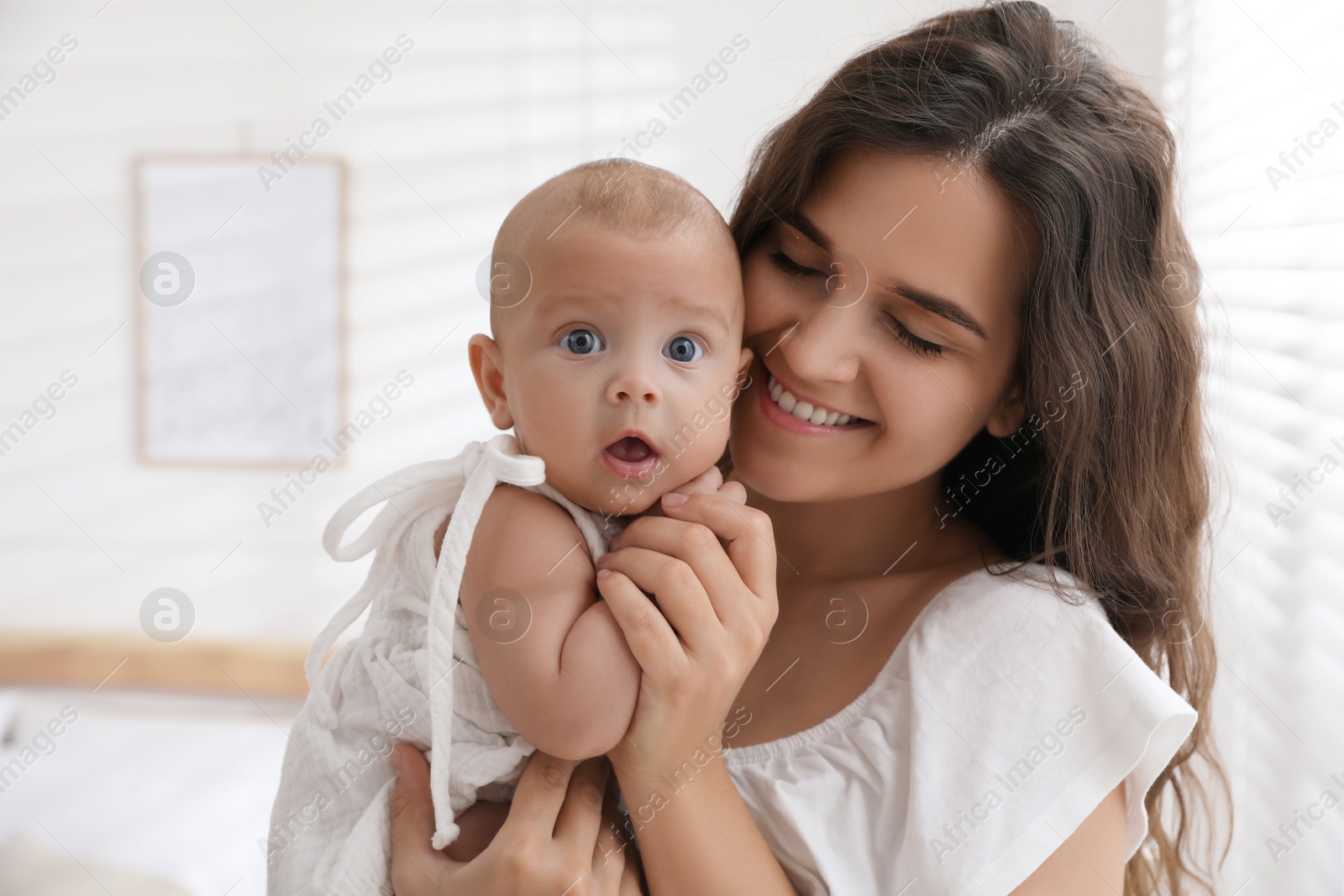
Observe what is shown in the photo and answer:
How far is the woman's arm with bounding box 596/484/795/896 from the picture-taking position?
31.7 inches

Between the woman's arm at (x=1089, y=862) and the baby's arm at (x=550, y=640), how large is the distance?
431mm

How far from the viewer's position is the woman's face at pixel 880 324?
94 centimetres

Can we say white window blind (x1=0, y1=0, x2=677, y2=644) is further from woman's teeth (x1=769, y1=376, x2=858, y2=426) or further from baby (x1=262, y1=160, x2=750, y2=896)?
baby (x1=262, y1=160, x2=750, y2=896)

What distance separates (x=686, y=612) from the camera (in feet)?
2.68

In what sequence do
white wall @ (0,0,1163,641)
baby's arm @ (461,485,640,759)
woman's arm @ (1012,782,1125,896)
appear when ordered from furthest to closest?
1. white wall @ (0,0,1163,641)
2. woman's arm @ (1012,782,1125,896)
3. baby's arm @ (461,485,640,759)

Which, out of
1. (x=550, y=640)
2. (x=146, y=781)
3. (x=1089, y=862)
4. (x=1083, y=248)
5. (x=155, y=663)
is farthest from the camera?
(x=155, y=663)

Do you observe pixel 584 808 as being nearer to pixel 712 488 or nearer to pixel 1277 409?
pixel 712 488

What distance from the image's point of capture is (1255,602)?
1.50 metres

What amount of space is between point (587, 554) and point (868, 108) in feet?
1.90

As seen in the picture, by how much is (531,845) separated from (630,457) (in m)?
0.36

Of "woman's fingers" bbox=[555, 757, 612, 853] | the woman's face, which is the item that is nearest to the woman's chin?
the woman's face

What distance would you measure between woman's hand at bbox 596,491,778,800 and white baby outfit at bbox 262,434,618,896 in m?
0.07

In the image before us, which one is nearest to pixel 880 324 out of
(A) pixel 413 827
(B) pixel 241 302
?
(A) pixel 413 827

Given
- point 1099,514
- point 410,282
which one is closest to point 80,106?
point 410,282
